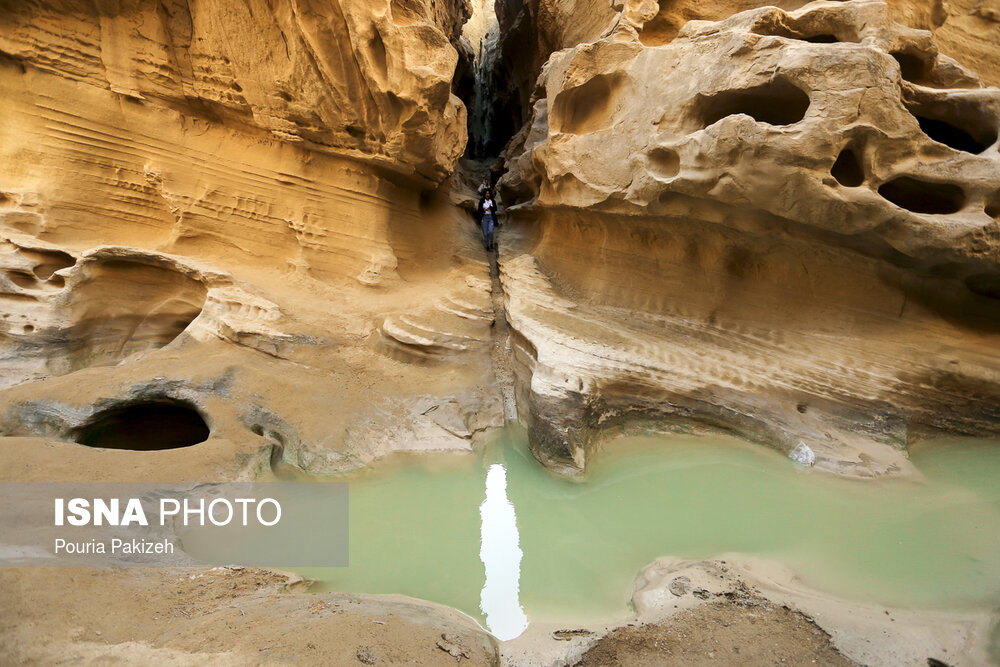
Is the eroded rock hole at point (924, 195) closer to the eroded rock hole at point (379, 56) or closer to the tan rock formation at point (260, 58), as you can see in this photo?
the tan rock formation at point (260, 58)

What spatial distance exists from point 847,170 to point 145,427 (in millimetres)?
7278

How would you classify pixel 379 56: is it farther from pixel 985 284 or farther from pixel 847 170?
pixel 985 284

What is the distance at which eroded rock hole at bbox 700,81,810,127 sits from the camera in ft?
15.7

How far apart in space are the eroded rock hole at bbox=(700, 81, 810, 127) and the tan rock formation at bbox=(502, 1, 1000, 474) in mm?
22

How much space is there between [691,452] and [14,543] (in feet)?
15.3

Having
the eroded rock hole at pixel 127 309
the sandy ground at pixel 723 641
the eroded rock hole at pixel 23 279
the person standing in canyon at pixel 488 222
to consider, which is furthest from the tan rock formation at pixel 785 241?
the eroded rock hole at pixel 23 279

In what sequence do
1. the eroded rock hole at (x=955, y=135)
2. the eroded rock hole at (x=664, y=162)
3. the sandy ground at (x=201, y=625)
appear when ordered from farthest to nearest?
the eroded rock hole at (x=664, y=162) < the eroded rock hole at (x=955, y=135) < the sandy ground at (x=201, y=625)

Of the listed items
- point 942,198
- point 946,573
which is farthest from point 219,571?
point 942,198

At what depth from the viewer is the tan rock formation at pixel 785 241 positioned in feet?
14.4

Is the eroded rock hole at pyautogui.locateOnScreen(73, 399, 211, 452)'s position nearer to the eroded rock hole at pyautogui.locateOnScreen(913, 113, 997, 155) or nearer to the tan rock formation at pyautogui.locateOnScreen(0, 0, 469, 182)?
the tan rock formation at pyautogui.locateOnScreen(0, 0, 469, 182)

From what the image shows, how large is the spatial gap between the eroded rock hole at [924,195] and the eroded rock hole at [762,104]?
1117 millimetres

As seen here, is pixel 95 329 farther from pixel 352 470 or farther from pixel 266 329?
pixel 352 470

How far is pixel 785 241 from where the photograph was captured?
5328mm

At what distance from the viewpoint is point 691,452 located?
4621 millimetres
